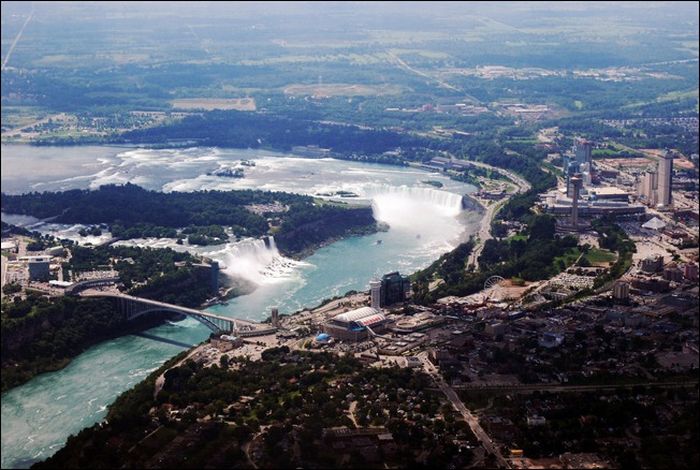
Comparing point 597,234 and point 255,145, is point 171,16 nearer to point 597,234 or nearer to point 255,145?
point 255,145

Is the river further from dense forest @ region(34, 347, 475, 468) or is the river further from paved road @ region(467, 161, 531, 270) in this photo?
dense forest @ region(34, 347, 475, 468)

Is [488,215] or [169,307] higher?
[169,307]

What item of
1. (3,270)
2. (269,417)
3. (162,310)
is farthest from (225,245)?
(269,417)

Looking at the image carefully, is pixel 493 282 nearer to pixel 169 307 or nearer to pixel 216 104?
pixel 169 307

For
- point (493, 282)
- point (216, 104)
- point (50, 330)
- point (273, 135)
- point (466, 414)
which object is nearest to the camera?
point (466, 414)

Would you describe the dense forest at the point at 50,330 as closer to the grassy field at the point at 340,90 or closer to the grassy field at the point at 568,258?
the grassy field at the point at 568,258

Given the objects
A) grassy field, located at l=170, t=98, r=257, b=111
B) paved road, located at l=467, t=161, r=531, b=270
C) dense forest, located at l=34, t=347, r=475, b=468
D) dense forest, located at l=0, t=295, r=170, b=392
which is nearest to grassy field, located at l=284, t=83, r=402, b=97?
grassy field, located at l=170, t=98, r=257, b=111
